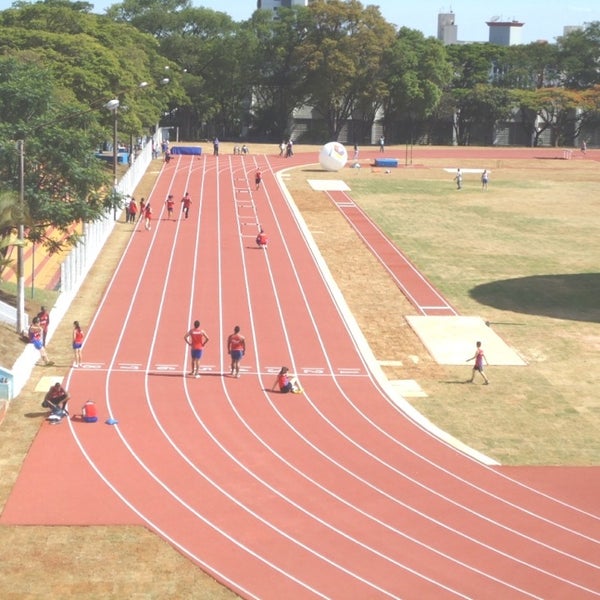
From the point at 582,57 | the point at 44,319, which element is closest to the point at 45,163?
the point at 44,319

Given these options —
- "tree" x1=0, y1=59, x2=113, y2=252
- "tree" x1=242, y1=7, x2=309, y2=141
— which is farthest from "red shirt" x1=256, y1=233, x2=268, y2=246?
"tree" x1=242, y1=7, x2=309, y2=141

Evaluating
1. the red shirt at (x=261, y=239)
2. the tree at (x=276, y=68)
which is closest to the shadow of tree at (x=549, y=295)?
the red shirt at (x=261, y=239)

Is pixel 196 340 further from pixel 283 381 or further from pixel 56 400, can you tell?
pixel 56 400

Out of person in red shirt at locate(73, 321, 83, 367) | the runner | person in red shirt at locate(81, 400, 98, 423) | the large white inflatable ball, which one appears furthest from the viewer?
the large white inflatable ball

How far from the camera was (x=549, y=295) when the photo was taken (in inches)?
1654

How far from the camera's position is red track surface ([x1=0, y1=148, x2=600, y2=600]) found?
19.5 meters

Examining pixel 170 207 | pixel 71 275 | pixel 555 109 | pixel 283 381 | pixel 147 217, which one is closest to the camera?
pixel 283 381

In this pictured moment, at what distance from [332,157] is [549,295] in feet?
109

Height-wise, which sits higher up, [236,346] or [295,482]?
[236,346]

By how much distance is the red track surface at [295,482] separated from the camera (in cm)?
1950

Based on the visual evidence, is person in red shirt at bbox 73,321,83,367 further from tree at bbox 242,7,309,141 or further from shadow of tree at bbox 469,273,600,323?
tree at bbox 242,7,309,141

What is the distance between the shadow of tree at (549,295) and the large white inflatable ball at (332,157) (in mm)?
30037

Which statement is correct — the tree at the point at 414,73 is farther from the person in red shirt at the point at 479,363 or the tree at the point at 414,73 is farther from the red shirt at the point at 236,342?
the red shirt at the point at 236,342

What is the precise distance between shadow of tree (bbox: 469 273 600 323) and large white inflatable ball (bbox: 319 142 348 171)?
30.0 meters
